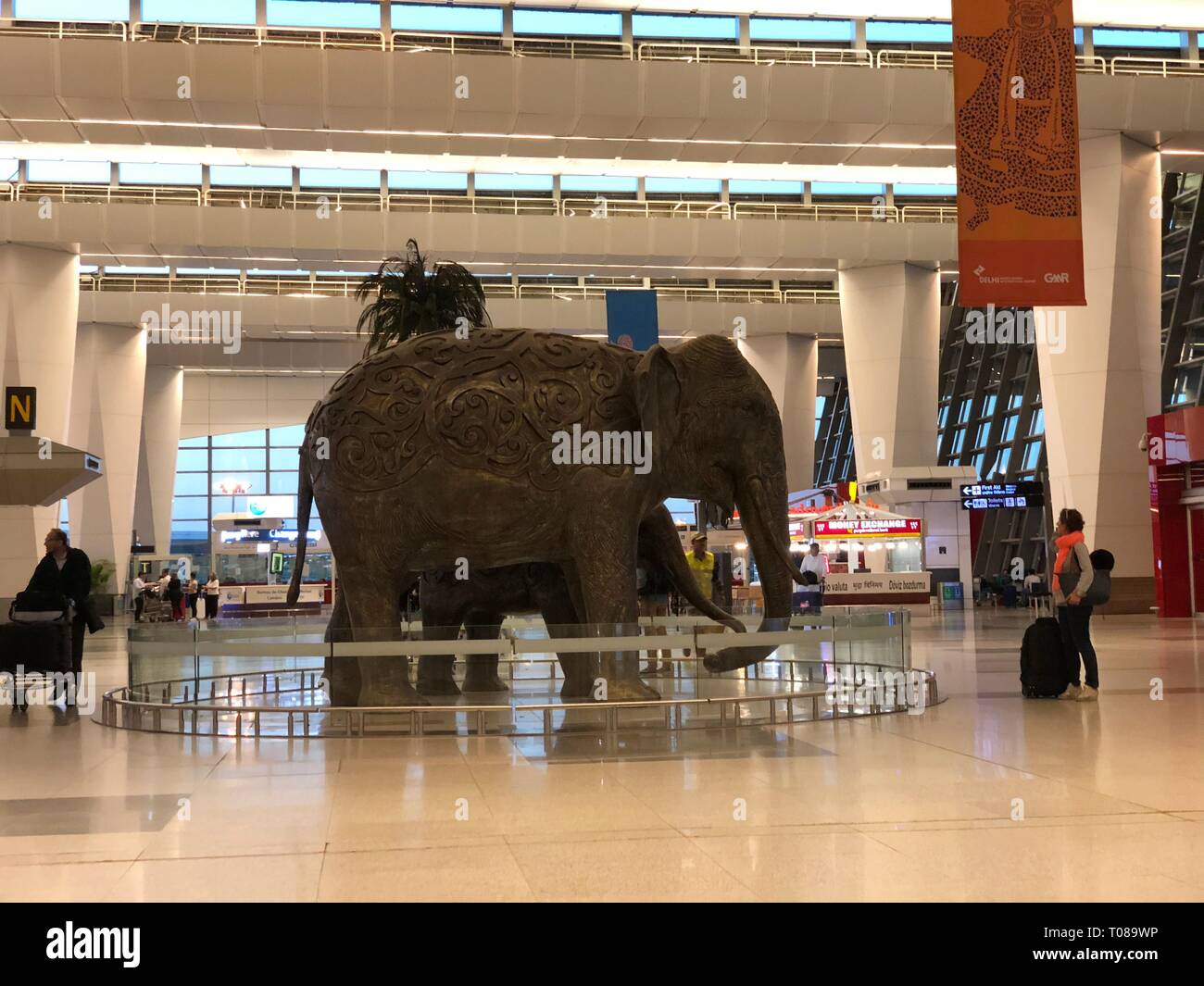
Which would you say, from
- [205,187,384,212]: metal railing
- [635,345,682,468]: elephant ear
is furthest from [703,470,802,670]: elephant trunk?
[205,187,384,212]: metal railing

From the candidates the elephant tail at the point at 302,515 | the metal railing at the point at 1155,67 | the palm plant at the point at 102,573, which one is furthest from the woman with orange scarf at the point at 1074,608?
the palm plant at the point at 102,573

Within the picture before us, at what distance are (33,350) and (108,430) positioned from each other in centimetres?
1141

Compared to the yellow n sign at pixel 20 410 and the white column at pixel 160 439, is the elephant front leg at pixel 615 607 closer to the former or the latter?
the yellow n sign at pixel 20 410

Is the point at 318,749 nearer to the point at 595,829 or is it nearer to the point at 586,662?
the point at 586,662

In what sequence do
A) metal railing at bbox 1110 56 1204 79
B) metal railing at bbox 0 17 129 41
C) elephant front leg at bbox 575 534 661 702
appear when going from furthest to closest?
metal railing at bbox 1110 56 1204 79 → metal railing at bbox 0 17 129 41 → elephant front leg at bbox 575 534 661 702

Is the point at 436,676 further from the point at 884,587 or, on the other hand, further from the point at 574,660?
the point at 884,587

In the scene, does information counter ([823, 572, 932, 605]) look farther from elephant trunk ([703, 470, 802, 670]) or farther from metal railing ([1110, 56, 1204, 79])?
elephant trunk ([703, 470, 802, 670])

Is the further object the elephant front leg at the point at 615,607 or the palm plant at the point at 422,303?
the palm plant at the point at 422,303

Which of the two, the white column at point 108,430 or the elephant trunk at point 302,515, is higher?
the white column at point 108,430

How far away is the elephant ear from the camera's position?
31.9ft

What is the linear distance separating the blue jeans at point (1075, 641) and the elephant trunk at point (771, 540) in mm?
2708

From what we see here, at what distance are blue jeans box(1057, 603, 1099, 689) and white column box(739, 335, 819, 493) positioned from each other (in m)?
29.2

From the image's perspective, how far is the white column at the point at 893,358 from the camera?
32812 mm

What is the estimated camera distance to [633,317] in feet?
67.8
